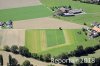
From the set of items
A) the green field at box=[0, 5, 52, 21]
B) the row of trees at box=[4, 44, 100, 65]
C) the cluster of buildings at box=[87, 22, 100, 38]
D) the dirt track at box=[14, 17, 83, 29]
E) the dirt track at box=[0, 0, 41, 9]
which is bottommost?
the row of trees at box=[4, 44, 100, 65]

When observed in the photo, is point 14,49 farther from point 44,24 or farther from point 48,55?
point 44,24

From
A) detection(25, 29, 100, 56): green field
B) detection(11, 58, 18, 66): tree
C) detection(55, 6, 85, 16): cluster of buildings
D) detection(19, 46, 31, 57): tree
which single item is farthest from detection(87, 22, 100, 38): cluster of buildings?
detection(11, 58, 18, 66): tree

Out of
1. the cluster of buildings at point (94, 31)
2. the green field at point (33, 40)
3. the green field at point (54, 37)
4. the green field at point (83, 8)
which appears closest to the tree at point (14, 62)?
the green field at point (33, 40)

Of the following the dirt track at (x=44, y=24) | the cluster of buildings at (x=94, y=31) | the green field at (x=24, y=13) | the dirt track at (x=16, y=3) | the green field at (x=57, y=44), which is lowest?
the green field at (x=57, y=44)

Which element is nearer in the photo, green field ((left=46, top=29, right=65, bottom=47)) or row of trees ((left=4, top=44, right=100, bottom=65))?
row of trees ((left=4, top=44, right=100, bottom=65))

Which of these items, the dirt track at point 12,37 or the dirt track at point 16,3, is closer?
the dirt track at point 12,37

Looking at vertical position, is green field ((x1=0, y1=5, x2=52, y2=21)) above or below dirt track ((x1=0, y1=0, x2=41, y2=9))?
below

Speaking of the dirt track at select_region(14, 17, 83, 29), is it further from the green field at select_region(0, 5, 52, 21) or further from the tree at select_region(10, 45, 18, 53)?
the tree at select_region(10, 45, 18, 53)

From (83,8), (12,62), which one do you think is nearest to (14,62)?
(12,62)

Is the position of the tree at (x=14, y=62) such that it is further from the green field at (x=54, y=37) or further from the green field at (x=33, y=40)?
the green field at (x=54, y=37)
